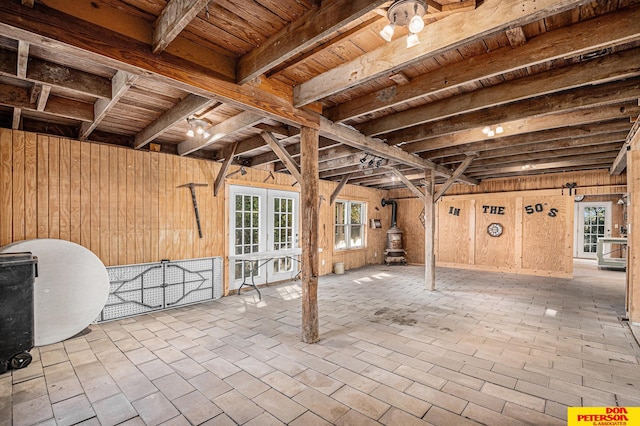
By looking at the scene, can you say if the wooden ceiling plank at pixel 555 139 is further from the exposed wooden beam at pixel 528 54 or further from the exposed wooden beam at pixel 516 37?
the exposed wooden beam at pixel 516 37

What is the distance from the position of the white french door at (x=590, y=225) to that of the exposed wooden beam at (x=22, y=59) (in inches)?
554

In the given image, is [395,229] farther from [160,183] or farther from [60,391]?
[60,391]

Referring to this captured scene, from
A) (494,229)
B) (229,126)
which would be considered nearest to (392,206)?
(494,229)

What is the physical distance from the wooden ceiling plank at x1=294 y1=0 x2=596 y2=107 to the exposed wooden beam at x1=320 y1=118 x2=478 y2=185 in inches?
30.1

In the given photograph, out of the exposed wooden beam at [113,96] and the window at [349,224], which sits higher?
the exposed wooden beam at [113,96]

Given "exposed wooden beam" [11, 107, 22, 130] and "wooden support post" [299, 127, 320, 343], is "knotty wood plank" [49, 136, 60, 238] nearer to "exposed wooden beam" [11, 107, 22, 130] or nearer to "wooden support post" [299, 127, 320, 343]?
"exposed wooden beam" [11, 107, 22, 130]

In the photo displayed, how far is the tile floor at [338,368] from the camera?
6.76 feet

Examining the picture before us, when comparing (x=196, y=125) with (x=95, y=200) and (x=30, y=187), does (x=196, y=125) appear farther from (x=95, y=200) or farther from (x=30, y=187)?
(x=30, y=187)

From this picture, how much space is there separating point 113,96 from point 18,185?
1959mm

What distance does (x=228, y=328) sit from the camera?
368cm

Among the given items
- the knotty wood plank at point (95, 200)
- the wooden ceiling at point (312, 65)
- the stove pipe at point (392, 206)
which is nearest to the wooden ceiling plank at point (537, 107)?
the wooden ceiling at point (312, 65)

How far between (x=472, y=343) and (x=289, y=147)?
3.97 meters

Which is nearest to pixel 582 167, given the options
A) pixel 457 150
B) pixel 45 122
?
pixel 457 150

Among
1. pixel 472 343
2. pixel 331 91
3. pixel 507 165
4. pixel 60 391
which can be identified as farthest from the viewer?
pixel 507 165
